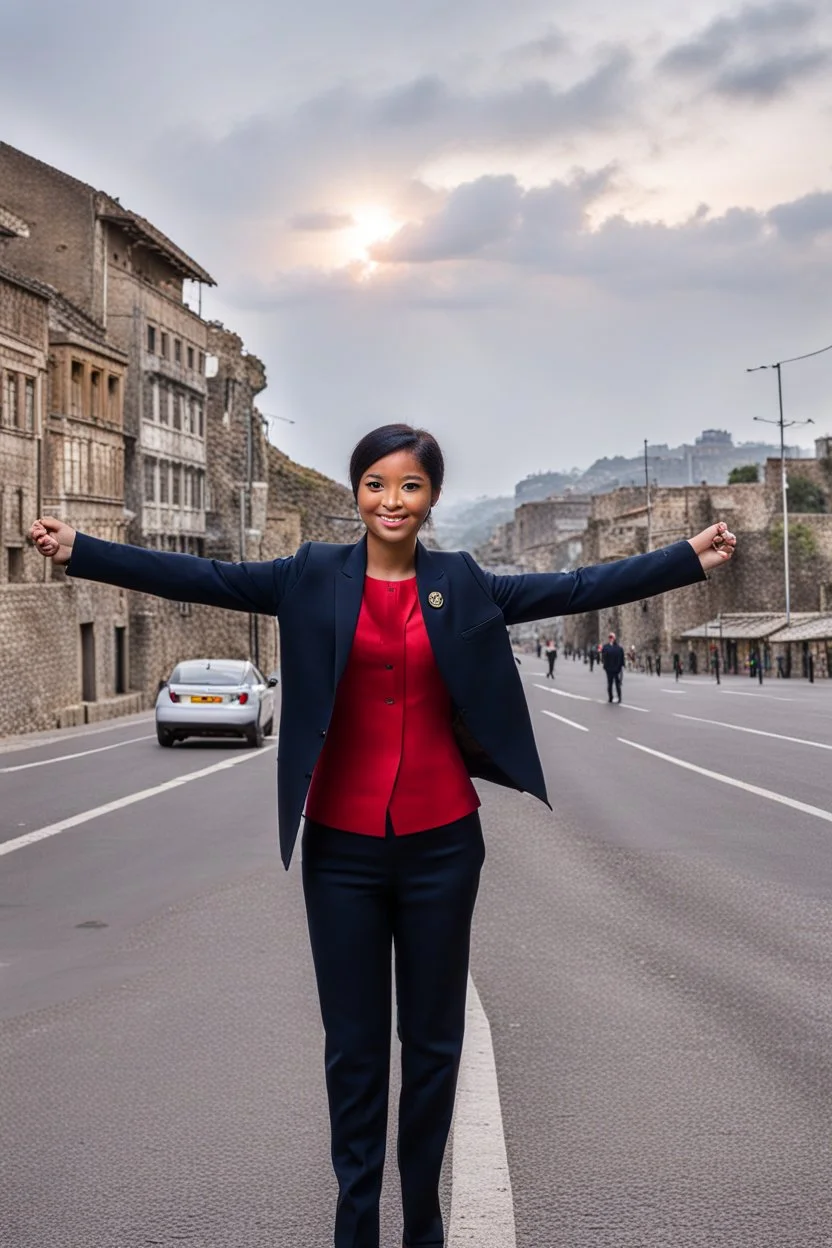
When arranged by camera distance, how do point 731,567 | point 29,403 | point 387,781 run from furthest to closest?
point 731,567 < point 29,403 < point 387,781

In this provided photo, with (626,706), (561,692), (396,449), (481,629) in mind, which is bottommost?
(626,706)

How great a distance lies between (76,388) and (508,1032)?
1802 inches

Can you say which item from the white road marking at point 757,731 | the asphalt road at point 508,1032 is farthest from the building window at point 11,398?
the asphalt road at point 508,1032

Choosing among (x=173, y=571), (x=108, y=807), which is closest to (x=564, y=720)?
(x=108, y=807)

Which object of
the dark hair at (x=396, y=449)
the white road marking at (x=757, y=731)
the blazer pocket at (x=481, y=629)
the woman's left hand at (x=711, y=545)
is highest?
the dark hair at (x=396, y=449)

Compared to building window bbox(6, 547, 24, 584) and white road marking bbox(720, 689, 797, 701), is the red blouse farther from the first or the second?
building window bbox(6, 547, 24, 584)

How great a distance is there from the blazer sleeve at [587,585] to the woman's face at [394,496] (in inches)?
9.3

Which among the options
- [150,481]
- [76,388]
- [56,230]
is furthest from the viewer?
[150,481]

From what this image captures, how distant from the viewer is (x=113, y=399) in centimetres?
5381

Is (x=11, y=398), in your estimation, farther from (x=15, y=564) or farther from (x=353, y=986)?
(x=353, y=986)

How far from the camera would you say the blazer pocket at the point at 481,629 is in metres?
3.85

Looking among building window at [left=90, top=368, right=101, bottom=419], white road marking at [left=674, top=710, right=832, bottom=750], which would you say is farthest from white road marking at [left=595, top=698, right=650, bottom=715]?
building window at [left=90, top=368, right=101, bottom=419]

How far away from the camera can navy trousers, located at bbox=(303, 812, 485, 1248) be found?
3.72 metres

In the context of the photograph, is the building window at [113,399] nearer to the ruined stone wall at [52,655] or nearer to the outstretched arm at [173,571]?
the ruined stone wall at [52,655]
